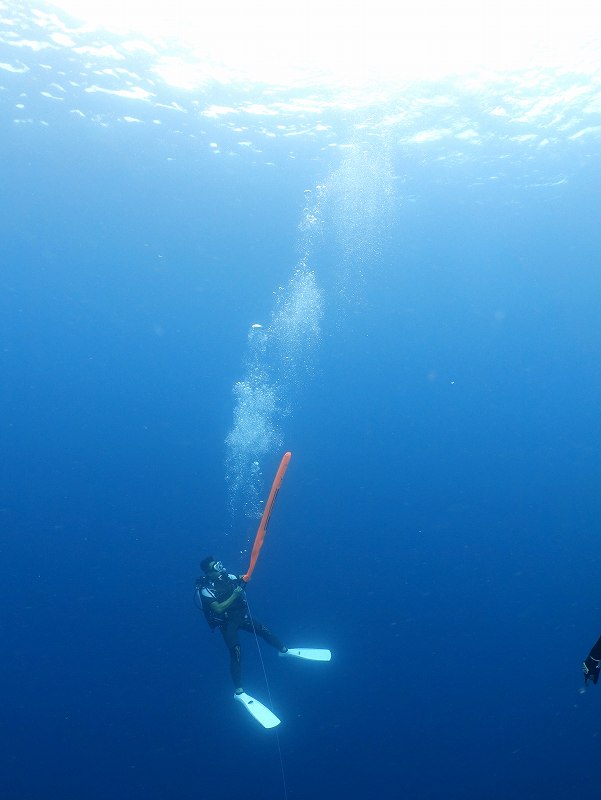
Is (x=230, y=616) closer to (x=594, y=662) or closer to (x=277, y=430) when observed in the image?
(x=594, y=662)

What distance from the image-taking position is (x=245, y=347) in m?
38.4

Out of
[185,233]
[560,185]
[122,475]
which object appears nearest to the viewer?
[560,185]

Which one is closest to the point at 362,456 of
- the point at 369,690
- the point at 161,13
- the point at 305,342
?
the point at 305,342

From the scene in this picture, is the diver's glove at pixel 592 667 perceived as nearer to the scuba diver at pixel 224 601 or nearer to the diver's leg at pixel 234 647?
the scuba diver at pixel 224 601

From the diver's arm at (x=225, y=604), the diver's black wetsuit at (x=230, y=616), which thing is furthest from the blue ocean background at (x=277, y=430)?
the diver's arm at (x=225, y=604)

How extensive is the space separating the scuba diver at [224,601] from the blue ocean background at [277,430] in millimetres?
6532

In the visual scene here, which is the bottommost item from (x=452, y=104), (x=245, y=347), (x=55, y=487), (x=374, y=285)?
(x=452, y=104)

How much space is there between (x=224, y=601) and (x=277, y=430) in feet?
90.9

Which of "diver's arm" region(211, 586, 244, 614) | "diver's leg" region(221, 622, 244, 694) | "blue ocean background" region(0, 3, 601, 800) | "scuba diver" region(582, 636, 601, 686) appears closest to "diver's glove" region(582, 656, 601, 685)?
"scuba diver" region(582, 636, 601, 686)

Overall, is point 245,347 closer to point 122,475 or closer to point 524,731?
point 122,475

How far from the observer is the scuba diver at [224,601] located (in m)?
7.62

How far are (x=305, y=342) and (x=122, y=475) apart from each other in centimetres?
1721

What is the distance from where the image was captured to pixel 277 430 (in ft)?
116

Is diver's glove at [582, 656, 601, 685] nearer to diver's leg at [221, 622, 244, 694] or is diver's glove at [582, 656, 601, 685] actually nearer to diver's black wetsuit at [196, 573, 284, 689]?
diver's black wetsuit at [196, 573, 284, 689]
